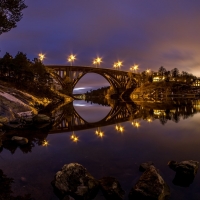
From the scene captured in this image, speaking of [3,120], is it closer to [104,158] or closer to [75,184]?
[104,158]

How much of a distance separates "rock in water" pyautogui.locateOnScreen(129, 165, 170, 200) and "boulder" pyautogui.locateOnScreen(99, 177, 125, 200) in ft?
0.93

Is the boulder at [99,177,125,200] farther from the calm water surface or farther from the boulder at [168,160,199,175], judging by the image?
the boulder at [168,160,199,175]

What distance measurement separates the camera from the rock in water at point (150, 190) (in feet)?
16.4

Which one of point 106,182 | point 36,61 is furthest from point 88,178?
point 36,61

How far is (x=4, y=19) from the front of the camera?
23.2m

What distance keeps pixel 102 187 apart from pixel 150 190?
130 centimetres

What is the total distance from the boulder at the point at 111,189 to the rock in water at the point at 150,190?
11.2 inches

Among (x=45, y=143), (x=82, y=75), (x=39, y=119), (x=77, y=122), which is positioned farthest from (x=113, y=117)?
(x=82, y=75)

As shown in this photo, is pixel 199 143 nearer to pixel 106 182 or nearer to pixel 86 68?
pixel 106 182

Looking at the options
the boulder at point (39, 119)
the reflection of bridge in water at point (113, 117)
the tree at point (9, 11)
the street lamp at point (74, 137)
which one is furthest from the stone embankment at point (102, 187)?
the tree at point (9, 11)

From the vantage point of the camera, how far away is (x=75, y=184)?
18.0 ft

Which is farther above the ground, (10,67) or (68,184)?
(10,67)

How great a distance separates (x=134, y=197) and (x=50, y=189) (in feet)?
7.63

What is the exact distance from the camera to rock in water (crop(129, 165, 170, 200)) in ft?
16.4
